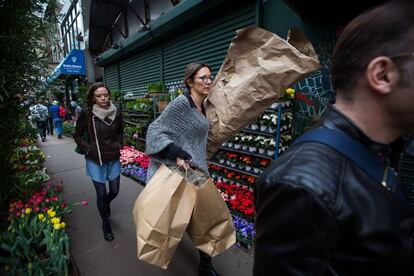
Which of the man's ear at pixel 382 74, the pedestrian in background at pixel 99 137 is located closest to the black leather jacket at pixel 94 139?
the pedestrian in background at pixel 99 137

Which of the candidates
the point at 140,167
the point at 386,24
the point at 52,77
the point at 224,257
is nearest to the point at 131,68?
the point at 140,167

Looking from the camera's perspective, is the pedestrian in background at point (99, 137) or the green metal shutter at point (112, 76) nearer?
the pedestrian in background at point (99, 137)

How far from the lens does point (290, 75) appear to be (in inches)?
73.4

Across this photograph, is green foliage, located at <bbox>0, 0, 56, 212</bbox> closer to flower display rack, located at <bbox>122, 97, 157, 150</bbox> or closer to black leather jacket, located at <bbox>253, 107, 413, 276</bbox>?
black leather jacket, located at <bbox>253, 107, 413, 276</bbox>

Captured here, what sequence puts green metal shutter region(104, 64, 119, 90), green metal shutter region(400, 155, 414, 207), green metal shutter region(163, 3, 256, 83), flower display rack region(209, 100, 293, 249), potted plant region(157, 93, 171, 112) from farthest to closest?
1. green metal shutter region(104, 64, 119, 90)
2. potted plant region(157, 93, 171, 112)
3. green metal shutter region(163, 3, 256, 83)
4. flower display rack region(209, 100, 293, 249)
5. green metal shutter region(400, 155, 414, 207)

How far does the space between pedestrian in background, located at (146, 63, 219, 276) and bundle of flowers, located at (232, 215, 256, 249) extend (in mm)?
1373

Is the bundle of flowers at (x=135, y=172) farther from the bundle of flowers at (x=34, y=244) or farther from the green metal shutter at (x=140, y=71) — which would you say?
the green metal shutter at (x=140, y=71)

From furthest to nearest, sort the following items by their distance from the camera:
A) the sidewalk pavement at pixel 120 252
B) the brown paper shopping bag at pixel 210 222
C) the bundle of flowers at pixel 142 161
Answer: the bundle of flowers at pixel 142 161
the sidewalk pavement at pixel 120 252
the brown paper shopping bag at pixel 210 222

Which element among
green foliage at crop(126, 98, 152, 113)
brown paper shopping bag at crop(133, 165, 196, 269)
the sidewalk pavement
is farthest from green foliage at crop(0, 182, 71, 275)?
green foliage at crop(126, 98, 152, 113)

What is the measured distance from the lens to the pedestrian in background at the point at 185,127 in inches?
76.7

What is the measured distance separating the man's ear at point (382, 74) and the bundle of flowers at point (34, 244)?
2494 millimetres

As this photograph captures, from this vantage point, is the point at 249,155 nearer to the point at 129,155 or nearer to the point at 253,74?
the point at 253,74

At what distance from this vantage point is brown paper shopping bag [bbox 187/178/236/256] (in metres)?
1.82

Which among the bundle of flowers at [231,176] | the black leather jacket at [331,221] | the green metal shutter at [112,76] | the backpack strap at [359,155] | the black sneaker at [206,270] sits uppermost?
the green metal shutter at [112,76]
